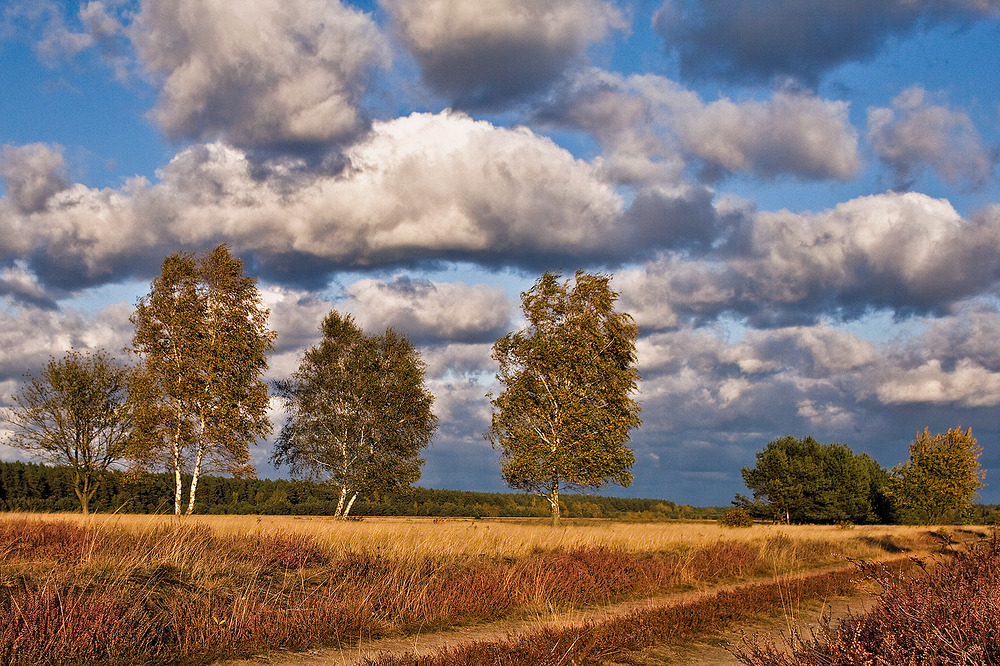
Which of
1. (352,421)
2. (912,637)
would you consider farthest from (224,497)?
(912,637)

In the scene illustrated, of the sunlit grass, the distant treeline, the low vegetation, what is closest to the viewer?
the low vegetation

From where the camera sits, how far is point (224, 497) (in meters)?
65.6

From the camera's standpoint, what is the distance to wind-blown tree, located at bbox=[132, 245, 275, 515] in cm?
3238

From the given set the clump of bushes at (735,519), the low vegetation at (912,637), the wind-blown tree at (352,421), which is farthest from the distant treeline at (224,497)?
the low vegetation at (912,637)

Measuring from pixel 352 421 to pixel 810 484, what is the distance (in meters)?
47.4

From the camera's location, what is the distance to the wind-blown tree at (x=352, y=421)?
40.2 m

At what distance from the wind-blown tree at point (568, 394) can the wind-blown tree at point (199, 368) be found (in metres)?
12.0

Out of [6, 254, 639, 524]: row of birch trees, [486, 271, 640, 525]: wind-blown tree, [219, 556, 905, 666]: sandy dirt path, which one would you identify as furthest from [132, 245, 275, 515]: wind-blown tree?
[219, 556, 905, 666]: sandy dirt path

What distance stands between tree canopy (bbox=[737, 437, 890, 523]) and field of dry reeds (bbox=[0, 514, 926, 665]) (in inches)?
2094

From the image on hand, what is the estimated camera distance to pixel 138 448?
31.9m

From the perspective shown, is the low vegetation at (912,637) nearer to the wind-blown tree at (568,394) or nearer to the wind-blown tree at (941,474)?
the wind-blown tree at (568,394)

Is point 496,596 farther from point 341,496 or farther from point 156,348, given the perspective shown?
point 341,496

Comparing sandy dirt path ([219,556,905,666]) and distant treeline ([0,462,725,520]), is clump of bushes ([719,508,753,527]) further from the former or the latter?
sandy dirt path ([219,556,905,666])

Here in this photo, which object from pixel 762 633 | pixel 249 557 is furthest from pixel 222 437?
pixel 762 633
